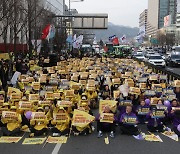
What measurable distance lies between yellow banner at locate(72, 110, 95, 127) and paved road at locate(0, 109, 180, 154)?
529 millimetres

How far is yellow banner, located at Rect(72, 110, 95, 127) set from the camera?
11453 mm

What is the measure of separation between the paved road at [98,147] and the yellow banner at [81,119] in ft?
1.74

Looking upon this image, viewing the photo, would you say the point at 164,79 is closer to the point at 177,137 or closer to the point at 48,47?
the point at 177,137

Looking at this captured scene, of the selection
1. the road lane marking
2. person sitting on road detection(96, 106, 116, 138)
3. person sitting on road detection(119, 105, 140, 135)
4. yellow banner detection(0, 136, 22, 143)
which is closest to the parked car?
person sitting on road detection(119, 105, 140, 135)

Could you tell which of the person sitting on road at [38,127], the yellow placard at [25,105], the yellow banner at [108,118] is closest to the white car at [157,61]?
the yellow placard at [25,105]

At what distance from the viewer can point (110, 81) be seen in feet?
64.4

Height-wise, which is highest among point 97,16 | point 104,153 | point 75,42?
point 97,16

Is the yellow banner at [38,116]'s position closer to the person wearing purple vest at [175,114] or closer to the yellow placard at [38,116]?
the yellow placard at [38,116]

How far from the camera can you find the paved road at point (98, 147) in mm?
9789

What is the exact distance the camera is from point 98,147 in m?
10.2

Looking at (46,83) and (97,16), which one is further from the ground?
(97,16)

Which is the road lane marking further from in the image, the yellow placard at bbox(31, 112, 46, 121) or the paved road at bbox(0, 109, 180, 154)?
the yellow placard at bbox(31, 112, 46, 121)

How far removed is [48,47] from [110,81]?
29.4m

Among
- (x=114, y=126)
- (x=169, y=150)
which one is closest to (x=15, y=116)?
(x=114, y=126)
